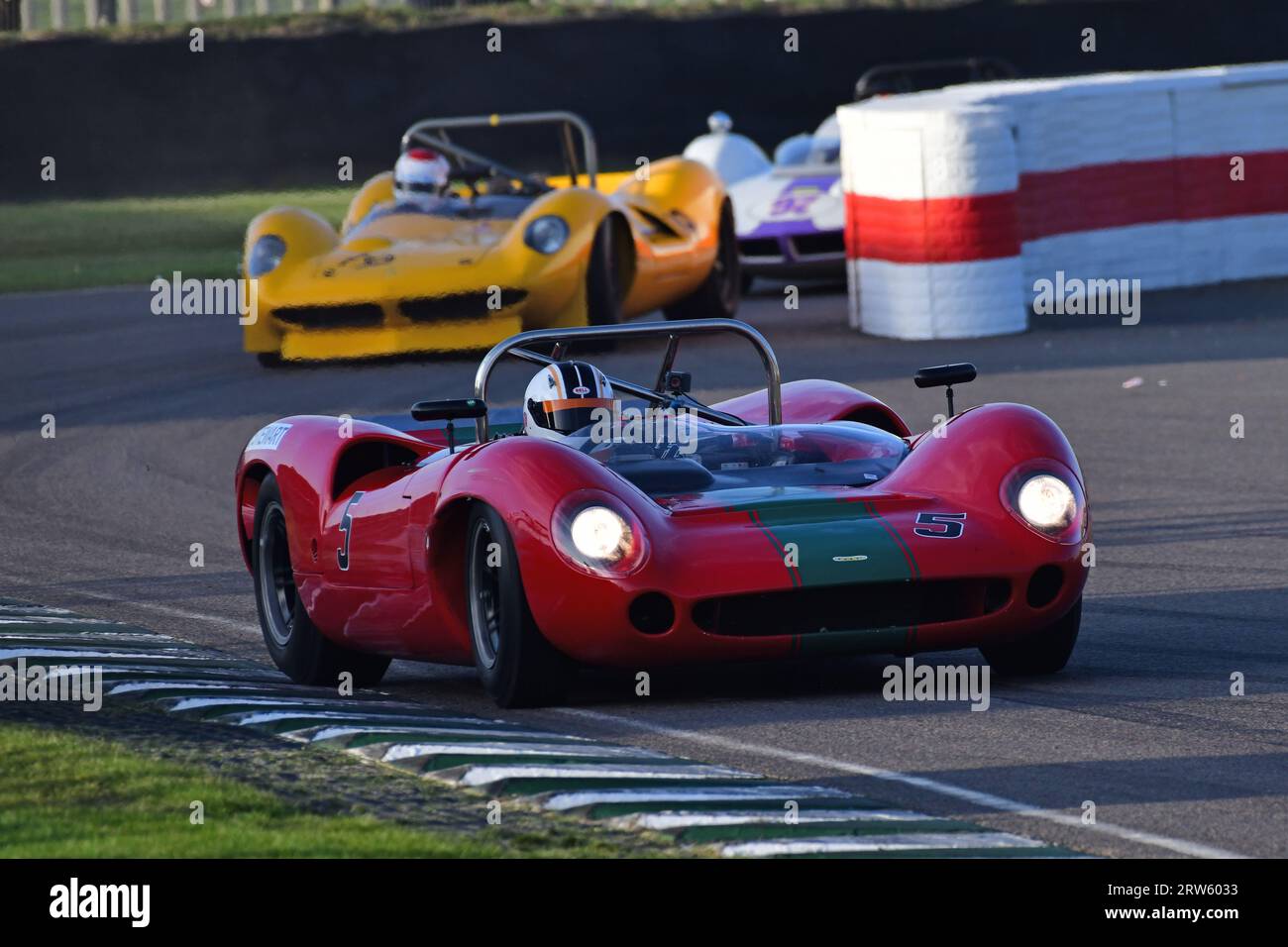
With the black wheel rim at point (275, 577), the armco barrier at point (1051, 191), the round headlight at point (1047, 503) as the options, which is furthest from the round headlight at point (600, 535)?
the armco barrier at point (1051, 191)

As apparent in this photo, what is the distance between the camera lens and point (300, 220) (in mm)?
16516

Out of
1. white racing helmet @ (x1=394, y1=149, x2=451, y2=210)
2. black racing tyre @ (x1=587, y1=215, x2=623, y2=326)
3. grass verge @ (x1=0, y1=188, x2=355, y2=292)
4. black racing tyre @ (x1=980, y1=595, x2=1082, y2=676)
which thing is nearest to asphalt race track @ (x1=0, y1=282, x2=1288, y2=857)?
black racing tyre @ (x1=980, y1=595, x2=1082, y2=676)

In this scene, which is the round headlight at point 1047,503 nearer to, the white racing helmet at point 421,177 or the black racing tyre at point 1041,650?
the black racing tyre at point 1041,650

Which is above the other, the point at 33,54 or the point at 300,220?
the point at 33,54

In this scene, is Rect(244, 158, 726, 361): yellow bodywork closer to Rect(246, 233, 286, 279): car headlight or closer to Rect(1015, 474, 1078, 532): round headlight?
Rect(246, 233, 286, 279): car headlight

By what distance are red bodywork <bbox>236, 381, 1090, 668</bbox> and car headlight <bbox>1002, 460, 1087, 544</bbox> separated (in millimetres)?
28

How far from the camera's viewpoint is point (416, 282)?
1590cm

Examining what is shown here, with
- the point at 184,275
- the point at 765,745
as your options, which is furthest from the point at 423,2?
the point at 765,745

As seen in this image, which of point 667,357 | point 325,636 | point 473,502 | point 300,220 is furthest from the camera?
point 300,220

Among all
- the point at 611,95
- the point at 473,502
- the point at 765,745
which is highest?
the point at 611,95

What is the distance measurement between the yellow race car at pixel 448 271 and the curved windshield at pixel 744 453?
8520 millimetres

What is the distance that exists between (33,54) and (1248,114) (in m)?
12.4
